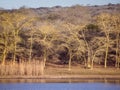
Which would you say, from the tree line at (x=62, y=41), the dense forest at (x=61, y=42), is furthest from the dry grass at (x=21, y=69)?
the tree line at (x=62, y=41)

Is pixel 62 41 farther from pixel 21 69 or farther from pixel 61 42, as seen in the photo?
pixel 21 69

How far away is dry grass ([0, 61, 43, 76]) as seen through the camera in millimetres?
35469

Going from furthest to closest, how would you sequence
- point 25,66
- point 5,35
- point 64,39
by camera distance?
point 64,39 → point 5,35 → point 25,66

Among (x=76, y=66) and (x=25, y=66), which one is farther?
(x=76, y=66)

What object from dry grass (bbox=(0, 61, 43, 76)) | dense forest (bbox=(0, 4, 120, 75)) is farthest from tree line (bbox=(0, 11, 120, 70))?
dry grass (bbox=(0, 61, 43, 76))

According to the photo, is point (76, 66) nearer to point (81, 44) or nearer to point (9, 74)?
point (81, 44)

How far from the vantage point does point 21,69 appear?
117 ft

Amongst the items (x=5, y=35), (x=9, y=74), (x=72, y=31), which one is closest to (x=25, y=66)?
(x=9, y=74)

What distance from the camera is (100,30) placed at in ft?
166

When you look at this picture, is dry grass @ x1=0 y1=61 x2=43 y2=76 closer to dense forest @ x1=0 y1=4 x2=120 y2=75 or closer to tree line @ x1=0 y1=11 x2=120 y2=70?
dense forest @ x1=0 y1=4 x2=120 y2=75

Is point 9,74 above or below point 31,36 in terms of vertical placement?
below

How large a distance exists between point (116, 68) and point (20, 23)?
10.7 metres

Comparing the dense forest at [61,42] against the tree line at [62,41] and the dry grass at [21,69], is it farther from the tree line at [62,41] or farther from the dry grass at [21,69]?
the dry grass at [21,69]

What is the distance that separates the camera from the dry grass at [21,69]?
116ft
